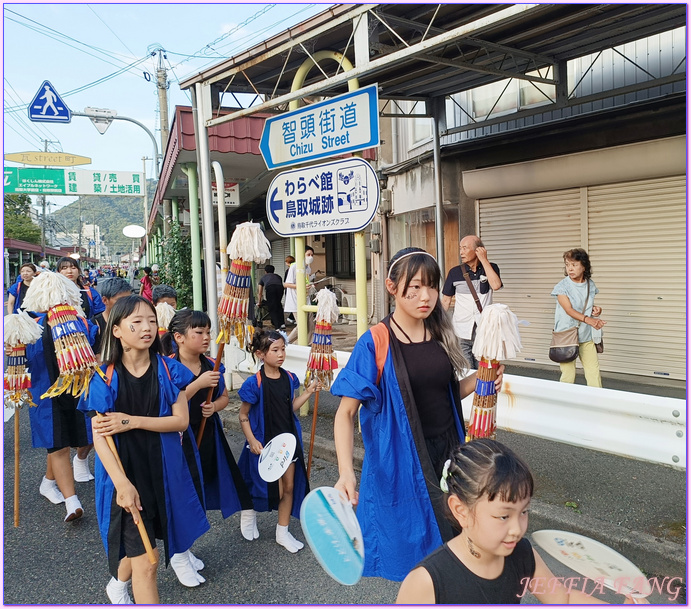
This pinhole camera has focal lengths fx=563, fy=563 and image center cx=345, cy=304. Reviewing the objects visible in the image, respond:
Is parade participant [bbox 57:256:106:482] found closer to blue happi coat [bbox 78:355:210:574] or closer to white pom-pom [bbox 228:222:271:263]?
white pom-pom [bbox 228:222:271:263]

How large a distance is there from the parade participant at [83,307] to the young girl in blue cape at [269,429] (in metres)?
1.51

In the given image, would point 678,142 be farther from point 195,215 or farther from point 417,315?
point 195,215

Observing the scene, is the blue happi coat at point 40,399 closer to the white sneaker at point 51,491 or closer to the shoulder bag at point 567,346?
the white sneaker at point 51,491

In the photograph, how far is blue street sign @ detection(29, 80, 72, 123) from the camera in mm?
13336

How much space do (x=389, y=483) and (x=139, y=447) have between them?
1294mm

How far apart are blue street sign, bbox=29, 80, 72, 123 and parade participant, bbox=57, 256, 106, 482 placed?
942 centimetres

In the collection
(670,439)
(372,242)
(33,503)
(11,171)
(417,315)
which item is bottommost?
(33,503)

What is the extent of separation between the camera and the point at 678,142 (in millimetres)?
6145

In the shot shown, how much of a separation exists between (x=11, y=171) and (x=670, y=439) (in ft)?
93.5

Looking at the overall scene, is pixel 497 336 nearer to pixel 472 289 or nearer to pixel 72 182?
pixel 472 289

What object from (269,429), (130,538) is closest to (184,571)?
(130,538)

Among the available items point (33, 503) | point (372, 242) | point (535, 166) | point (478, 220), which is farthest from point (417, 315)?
point (372, 242)

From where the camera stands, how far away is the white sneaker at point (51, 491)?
4.26 metres

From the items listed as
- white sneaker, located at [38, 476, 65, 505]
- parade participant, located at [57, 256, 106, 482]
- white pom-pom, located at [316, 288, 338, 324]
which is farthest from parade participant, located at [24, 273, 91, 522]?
white pom-pom, located at [316, 288, 338, 324]
